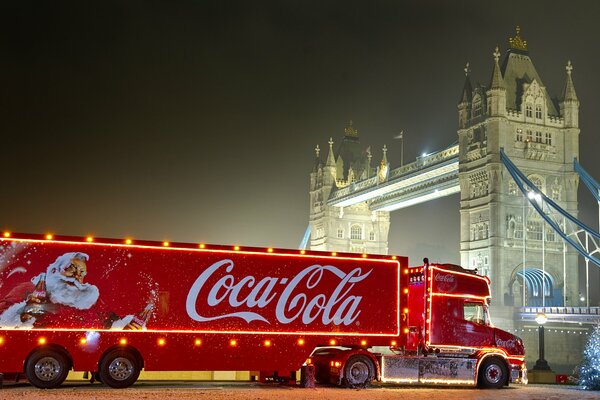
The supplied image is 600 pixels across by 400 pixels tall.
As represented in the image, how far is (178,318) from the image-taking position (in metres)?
19.7

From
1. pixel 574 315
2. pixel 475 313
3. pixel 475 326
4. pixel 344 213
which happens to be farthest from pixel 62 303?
pixel 344 213

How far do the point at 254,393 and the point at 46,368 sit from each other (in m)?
4.75

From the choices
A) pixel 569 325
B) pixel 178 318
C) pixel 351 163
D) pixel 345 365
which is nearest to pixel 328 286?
pixel 345 365

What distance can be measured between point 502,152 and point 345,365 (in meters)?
50.9

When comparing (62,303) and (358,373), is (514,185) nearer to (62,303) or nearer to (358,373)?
(358,373)

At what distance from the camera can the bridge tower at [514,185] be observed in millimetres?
67812

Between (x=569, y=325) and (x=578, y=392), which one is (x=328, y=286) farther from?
(x=569, y=325)

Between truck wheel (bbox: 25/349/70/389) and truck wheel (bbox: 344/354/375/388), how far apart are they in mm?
6762

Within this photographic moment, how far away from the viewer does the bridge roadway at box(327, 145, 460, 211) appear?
3105 inches

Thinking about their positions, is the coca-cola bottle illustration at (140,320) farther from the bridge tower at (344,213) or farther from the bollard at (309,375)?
the bridge tower at (344,213)

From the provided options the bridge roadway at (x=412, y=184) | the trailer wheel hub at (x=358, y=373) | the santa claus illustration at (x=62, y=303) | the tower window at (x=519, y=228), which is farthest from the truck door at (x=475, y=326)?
the bridge roadway at (x=412, y=184)

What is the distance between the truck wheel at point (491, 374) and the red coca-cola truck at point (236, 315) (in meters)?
0.03

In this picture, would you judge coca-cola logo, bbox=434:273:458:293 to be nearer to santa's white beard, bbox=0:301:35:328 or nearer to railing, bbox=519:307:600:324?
santa's white beard, bbox=0:301:35:328

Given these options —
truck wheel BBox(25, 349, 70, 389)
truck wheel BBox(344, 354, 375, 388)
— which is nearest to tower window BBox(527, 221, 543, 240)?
truck wheel BBox(344, 354, 375, 388)
